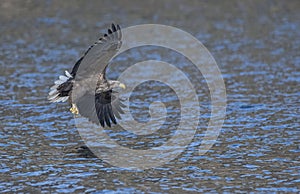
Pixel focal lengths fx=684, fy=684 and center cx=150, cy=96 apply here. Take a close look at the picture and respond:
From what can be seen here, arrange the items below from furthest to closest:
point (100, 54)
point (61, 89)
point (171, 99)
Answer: point (171, 99)
point (61, 89)
point (100, 54)

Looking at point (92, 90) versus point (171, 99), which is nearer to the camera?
point (92, 90)

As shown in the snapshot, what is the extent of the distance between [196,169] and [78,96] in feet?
9.04

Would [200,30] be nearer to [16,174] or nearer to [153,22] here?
[153,22]

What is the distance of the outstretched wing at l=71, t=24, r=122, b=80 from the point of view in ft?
37.2

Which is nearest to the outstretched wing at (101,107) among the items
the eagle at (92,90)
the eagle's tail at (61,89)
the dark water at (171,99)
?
the eagle at (92,90)

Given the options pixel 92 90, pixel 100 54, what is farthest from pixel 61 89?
pixel 100 54

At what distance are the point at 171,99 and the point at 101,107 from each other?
364 cm

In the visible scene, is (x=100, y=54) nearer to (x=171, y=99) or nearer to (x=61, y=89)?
(x=61, y=89)

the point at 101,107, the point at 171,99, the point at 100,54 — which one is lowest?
the point at 101,107

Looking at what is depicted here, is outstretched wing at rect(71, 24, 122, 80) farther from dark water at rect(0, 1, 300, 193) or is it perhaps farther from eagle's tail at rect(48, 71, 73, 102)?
dark water at rect(0, 1, 300, 193)

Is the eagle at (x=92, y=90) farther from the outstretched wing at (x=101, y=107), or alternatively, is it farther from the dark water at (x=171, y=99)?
the dark water at (x=171, y=99)

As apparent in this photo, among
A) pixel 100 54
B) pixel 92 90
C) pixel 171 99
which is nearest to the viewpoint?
pixel 100 54

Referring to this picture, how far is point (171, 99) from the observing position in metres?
15.4

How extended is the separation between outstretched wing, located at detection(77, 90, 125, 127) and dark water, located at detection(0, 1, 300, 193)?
618mm
